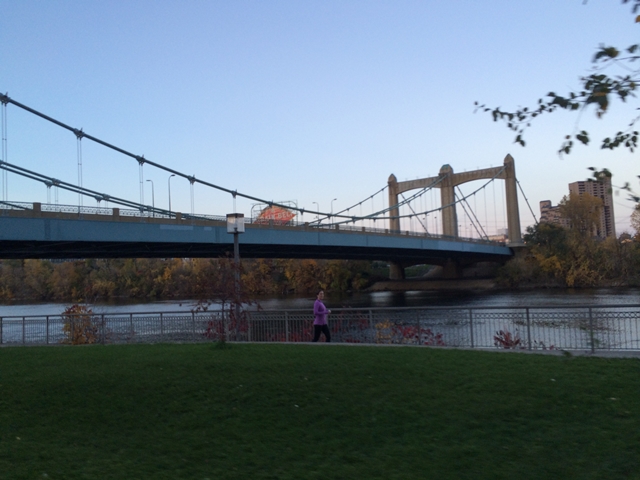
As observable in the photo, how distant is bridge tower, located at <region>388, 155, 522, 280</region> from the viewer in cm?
6225

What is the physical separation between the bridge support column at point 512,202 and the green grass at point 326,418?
52973 millimetres

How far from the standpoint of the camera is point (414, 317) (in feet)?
55.2

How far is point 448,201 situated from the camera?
2675 inches

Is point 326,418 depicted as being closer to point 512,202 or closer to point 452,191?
point 512,202

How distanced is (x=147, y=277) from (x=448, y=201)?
35.6 m

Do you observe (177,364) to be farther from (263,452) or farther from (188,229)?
(188,229)

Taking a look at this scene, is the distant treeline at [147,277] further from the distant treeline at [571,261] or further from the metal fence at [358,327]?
the metal fence at [358,327]

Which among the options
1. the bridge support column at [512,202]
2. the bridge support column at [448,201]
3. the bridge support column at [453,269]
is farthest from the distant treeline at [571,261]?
the bridge support column at [448,201]

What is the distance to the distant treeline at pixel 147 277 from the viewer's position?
66125 mm

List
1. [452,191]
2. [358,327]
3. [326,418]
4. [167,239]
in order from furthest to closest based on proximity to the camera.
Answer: [452,191], [167,239], [358,327], [326,418]

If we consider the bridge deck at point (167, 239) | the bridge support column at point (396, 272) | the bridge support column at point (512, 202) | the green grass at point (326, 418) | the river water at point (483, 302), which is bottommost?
the river water at point (483, 302)

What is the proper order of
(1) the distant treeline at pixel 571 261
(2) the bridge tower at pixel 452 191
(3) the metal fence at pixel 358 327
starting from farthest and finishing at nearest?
(2) the bridge tower at pixel 452 191 → (1) the distant treeline at pixel 571 261 → (3) the metal fence at pixel 358 327

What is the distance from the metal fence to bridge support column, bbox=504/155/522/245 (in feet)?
147

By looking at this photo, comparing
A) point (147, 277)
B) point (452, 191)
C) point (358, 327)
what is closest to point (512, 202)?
point (452, 191)
